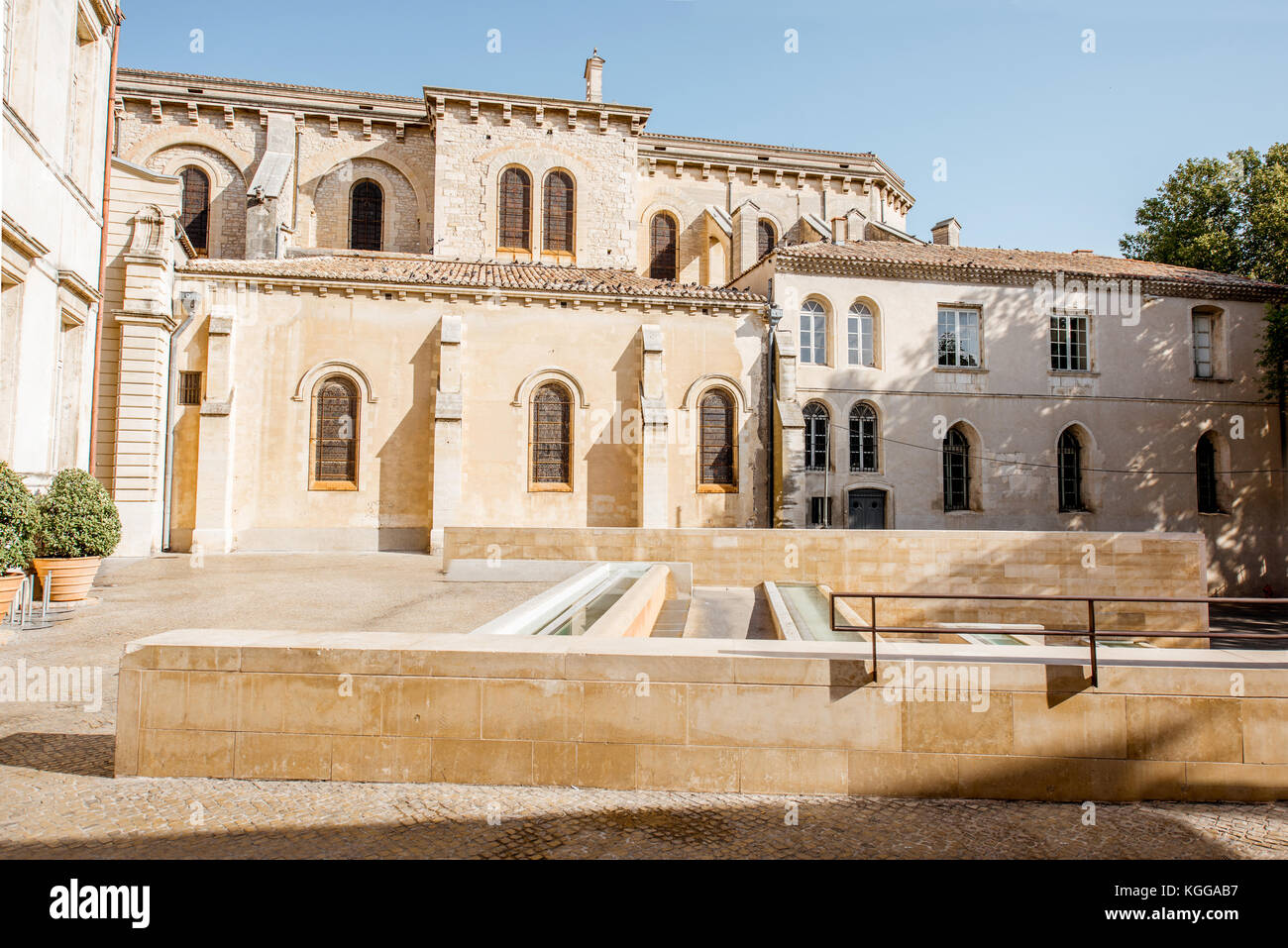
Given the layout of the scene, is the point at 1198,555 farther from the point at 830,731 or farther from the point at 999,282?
the point at 830,731

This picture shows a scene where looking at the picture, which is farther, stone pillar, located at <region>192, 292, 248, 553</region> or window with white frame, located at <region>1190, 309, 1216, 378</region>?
window with white frame, located at <region>1190, 309, 1216, 378</region>

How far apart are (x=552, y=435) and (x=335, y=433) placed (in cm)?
585

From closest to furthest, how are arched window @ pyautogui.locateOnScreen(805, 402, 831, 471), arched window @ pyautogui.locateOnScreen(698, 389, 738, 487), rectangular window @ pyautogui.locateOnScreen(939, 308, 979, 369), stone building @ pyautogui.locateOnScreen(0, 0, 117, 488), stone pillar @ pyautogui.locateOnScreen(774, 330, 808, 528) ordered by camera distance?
stone building @ pyautogui.locateOnScreen(0, 0, 117, 488)
stone pillar @ pyautogui.locateOnScreen(774, 330, 808, 528)
arched window @ pyautogui.locateOnScreen(698, 389, 738, 487)
arched window @ pyautogui.locateOnScreen(805, 402, 831, 471)
rectangular window @ pyautogui.locateOnScreen(939, 308, 979, 369)

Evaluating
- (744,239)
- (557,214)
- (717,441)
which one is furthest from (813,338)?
(557,214)

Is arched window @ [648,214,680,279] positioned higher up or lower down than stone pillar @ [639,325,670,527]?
higher up

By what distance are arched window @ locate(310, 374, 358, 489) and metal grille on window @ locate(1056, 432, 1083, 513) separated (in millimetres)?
22324

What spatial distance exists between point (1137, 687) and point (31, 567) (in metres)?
12.3

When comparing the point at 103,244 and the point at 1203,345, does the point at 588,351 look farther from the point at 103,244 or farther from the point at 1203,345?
the point at 1203,345

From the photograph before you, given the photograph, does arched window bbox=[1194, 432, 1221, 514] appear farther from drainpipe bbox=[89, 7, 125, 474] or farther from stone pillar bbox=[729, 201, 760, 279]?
drainpipe bbox=[89, 7, 125, 474]

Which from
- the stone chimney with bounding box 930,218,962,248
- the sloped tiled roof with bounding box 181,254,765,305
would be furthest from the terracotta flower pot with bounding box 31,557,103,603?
the stone chimney with bounding box 930,218,962,248

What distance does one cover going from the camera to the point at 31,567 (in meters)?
10.1

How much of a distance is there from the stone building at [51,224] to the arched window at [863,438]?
65.2ft

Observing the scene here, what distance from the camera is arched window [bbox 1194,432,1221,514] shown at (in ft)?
89.2
